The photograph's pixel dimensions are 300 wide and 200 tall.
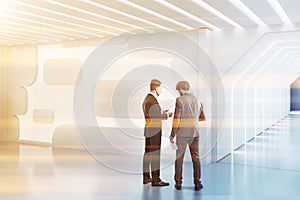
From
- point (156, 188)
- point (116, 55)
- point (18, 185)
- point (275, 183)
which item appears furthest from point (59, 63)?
point (275, 183)

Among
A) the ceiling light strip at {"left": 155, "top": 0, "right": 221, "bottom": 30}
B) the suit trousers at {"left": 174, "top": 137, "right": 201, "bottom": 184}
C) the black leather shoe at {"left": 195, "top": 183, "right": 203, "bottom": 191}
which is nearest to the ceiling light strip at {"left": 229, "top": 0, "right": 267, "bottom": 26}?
the ceiling light strip at {"left": 155, "top": 0, "right": 221, "bottom": 30}

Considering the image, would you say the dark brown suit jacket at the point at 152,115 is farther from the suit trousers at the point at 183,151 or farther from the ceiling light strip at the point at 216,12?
the ceiling light strip at the point at 216,12

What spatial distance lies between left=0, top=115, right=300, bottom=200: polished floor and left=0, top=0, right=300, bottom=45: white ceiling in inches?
104

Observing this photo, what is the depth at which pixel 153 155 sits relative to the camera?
5.07 m

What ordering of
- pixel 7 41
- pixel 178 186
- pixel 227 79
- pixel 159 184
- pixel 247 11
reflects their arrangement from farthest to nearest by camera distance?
pixel 7 41 → pixel 227 79 → pixel 247 11 → pixel 159 184 → pixel 178 186

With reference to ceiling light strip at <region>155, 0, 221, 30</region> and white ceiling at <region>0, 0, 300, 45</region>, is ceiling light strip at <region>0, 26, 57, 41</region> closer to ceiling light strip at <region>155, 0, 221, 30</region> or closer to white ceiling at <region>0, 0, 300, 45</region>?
white ceiling at <region>0, 0, 300, 45</region>

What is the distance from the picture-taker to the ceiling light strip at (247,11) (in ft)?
17.2

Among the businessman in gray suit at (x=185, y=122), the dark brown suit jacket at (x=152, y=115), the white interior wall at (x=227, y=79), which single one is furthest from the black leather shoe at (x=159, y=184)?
the white interior wall at (x=227, y=79)

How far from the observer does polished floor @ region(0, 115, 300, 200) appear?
188 inches

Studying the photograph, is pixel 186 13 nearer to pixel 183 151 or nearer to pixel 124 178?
pixel 183 151

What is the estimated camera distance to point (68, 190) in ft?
16.3

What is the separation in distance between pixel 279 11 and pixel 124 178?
358cm

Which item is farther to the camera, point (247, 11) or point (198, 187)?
point (247, 11)

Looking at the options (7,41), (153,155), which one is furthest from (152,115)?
(7,41)
